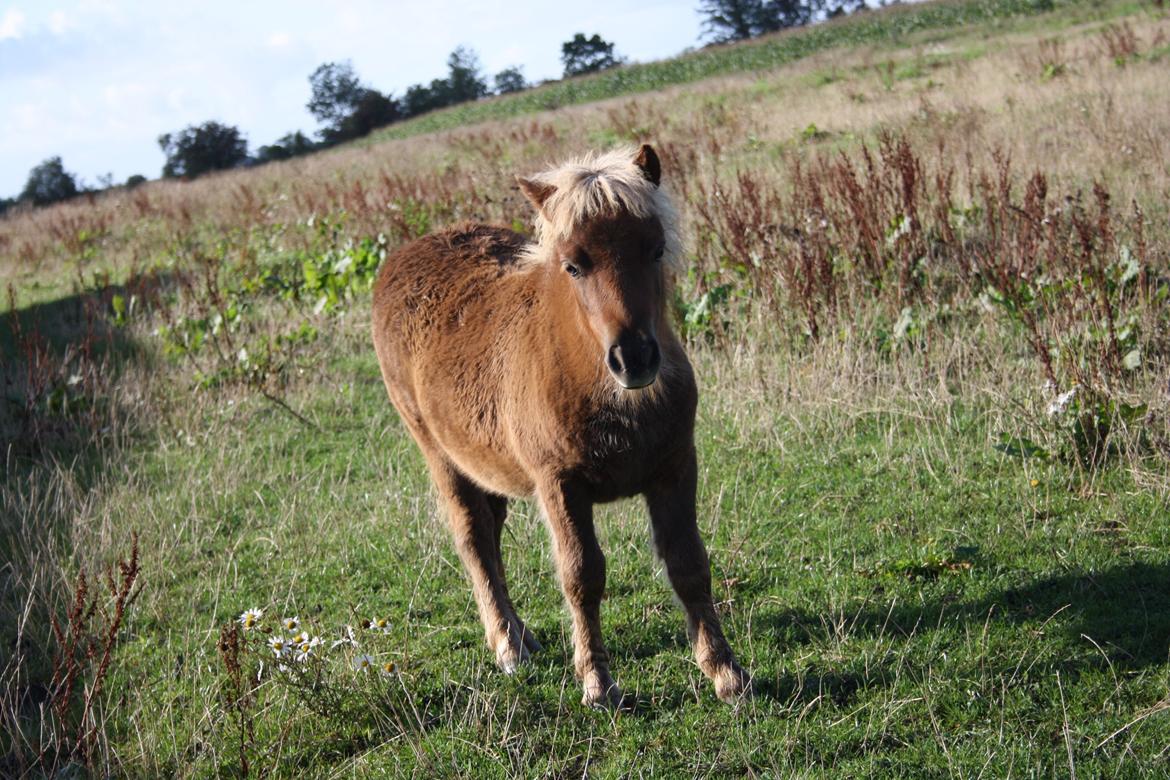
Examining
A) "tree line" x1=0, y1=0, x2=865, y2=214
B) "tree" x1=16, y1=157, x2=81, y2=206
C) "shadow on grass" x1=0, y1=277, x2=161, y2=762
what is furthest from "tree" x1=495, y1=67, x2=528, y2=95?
"shadow on grass" x1=0, y1=277, x2=161, y2=762

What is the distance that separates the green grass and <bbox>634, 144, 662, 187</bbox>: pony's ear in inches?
85.2

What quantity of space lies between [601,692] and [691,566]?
2.20ft

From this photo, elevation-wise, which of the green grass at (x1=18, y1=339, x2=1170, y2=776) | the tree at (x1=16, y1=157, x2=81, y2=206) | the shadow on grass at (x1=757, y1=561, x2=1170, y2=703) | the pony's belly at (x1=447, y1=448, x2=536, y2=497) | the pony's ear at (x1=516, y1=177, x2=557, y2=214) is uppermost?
the tree at (x1=16, y1=157, x2=81, y2=206)

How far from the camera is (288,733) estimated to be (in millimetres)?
3979

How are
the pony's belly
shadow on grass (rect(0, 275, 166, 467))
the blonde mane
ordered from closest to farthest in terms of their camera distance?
the blonde mane → the pony's belly → shadow on grass (rect(0, 275, 166, 467))

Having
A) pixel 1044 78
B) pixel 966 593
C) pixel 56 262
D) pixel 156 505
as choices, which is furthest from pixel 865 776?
pixel 56 262

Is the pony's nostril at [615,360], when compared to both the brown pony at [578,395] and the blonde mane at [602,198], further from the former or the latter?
the blonde mane at [602,198]

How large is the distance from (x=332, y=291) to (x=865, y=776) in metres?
9.00

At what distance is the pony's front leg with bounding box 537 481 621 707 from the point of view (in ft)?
12.6

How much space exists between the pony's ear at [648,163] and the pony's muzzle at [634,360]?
0.84 metres

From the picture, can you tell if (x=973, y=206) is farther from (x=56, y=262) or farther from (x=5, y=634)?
(x=56, y=262)

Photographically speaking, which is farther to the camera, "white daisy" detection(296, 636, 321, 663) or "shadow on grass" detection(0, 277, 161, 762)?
"shadow on grass" detection(0, 277, 161, 762)

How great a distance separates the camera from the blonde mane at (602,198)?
346 centimetres

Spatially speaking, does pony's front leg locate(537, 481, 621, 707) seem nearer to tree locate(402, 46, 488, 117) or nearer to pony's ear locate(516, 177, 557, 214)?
pony's ear locate(516, 177, 557, 214)
